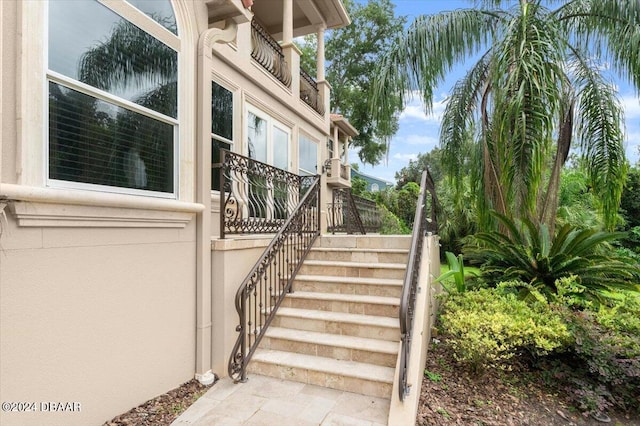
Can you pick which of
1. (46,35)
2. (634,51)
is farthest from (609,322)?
(46,35)

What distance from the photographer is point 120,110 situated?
10.1 ft

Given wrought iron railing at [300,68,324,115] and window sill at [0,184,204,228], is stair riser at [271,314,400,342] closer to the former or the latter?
window sill at [0,184,204,228]

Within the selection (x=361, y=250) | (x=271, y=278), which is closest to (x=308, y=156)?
(x=361, y=250)

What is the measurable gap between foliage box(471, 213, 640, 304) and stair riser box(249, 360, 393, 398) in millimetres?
2836

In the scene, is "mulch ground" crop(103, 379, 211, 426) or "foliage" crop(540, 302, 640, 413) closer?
"mulch ground" crop(103, 379, 211, 426)

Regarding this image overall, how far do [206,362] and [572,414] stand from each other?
12.6ft

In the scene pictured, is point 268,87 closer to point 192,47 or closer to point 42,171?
point 192,47

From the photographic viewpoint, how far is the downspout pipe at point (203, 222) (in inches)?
145

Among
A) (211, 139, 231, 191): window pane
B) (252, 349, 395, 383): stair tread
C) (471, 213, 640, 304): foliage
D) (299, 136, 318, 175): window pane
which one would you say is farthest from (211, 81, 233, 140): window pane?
(471, 213, 640, 304): foliage

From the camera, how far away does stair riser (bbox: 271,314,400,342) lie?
3.76 metres

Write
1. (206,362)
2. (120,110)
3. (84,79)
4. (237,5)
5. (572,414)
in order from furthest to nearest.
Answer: (237,5), (206,362), (572,414), (120,110), (84,79)

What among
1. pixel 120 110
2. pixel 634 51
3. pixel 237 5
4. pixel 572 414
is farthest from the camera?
pixel 634 51

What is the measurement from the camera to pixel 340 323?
13.1 feet

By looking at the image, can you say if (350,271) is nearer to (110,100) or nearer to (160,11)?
(110,100)
